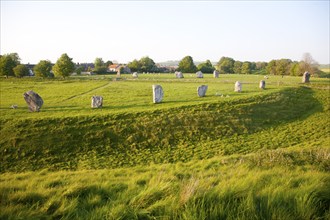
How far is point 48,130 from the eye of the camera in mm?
20203

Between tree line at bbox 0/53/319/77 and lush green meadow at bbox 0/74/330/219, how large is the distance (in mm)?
34366

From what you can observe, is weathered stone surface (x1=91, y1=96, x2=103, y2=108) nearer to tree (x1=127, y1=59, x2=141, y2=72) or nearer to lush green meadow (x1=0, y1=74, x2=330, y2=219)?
lush green meadow (x1=0, y1=74, x2=330, y2=219)

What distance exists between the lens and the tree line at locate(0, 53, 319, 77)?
6262 centimetres

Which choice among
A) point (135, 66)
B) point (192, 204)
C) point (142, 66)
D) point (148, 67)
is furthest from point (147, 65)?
point (192, 204)

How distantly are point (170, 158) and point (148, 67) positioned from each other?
91489 millimetres

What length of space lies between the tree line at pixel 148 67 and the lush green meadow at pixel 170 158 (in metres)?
34.4

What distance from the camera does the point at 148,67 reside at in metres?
105

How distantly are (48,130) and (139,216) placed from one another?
65.2 ft

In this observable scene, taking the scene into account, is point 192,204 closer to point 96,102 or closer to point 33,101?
point 96,102

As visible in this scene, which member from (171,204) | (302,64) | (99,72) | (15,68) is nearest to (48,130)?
(171,204)

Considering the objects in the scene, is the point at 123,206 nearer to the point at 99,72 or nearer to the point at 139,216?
the point at 139,216

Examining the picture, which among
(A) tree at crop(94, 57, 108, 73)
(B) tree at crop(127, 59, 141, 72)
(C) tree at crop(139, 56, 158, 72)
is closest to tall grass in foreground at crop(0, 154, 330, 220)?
(A) tree at crop(94, 57, 108, 73)

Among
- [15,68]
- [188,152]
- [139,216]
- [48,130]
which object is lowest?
[188,152]

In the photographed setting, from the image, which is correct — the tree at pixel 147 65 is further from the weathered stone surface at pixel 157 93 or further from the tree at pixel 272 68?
the weathered stone surface at pixel 157 93
